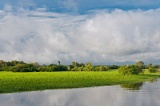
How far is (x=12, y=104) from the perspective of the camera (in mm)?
26469

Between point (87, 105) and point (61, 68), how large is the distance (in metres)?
100

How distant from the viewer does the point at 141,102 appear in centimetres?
→ 2700

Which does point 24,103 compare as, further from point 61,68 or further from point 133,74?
point 61,68

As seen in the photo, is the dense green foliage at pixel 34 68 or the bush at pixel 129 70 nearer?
the bush at pixel 129 70

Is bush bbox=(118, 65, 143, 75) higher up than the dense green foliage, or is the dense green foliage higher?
the dense green foliage

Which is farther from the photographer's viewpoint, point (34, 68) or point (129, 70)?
point (34, 68)

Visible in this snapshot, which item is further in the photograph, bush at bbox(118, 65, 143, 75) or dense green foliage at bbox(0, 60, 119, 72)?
dense green foliage at bbox(0, 60, 119, 72)

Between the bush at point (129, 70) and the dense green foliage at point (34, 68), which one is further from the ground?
the dense green foliage at point (34, 68)

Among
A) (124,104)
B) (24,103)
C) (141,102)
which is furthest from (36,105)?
(141,102)

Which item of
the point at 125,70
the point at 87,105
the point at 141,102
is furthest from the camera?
the point at 125,70

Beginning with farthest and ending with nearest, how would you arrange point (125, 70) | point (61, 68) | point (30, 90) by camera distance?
point (61, 68) → point (125, 70) → point (30, 90)

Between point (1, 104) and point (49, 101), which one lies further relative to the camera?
point (49, 101)

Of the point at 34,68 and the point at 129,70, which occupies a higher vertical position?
the point at 34,68

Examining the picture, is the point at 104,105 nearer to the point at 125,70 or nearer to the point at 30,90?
the point at 30,90
